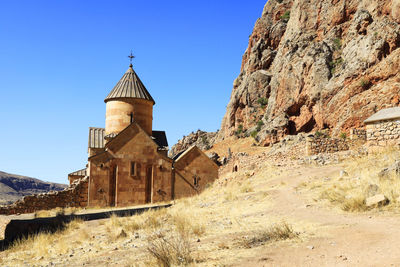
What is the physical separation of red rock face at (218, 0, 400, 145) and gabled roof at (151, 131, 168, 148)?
15.0 m

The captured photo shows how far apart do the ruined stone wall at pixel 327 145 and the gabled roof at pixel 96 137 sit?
54.2 ft

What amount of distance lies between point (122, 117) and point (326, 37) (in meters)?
26.3

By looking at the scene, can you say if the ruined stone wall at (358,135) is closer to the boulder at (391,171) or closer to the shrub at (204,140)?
the boulder at (391,171)

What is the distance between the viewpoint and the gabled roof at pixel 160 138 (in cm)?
2965

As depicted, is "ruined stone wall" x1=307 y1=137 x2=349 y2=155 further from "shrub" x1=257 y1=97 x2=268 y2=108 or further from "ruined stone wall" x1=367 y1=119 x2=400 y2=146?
"shrub" x1=257 y1=97 x2=268 y2=108

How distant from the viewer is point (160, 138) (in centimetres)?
3045

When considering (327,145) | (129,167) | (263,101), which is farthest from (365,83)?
(129,167)

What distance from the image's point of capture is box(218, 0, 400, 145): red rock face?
30.2m

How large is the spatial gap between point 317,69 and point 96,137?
2372cm

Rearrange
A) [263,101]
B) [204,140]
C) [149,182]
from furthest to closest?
[204,140]
[263,101]
[149,182]

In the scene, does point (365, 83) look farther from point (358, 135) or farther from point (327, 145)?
point (327, 145)

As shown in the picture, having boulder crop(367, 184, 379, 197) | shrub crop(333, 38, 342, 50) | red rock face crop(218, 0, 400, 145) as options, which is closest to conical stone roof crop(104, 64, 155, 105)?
red rock face crop(218, 0, 400, 145)

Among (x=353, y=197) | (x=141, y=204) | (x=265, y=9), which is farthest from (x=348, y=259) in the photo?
(x=265, y=9)

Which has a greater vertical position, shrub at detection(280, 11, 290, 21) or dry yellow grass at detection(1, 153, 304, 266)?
shrub at detection(280, 11, 290, 21)
